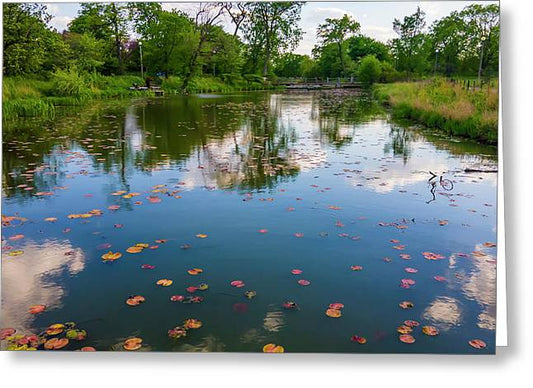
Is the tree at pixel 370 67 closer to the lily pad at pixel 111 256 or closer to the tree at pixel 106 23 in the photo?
the tree at pixel 106 23

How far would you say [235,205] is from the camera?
185 inches

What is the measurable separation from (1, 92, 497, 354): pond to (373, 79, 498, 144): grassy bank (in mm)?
561

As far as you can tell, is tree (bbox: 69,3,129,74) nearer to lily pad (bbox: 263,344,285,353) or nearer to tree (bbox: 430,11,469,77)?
tree (bbox: 430,11,469,77)

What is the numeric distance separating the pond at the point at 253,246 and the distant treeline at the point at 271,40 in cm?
135

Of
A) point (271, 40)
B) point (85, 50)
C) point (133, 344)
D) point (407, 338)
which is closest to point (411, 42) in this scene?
point (271, 40)

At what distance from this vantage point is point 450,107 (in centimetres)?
906

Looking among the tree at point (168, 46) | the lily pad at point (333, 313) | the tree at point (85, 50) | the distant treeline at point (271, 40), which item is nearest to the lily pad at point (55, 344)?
the lily pad at point (333, 313)

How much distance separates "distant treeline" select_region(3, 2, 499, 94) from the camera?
4.31 meters

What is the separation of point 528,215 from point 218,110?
11906 millimetres

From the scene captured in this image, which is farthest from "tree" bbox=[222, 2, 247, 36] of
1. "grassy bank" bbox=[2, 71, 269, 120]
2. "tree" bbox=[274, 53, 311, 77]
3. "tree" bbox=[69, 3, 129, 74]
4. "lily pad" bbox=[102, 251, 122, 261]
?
"lily pad" bbox=[102, 251, 122, 261]

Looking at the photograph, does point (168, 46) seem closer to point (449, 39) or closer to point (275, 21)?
point (275, 21)

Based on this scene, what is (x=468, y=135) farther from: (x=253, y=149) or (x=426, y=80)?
(x=253, y=149)

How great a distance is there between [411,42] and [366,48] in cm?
77

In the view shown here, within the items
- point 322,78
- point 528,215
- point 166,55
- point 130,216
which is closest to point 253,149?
point 322,78
